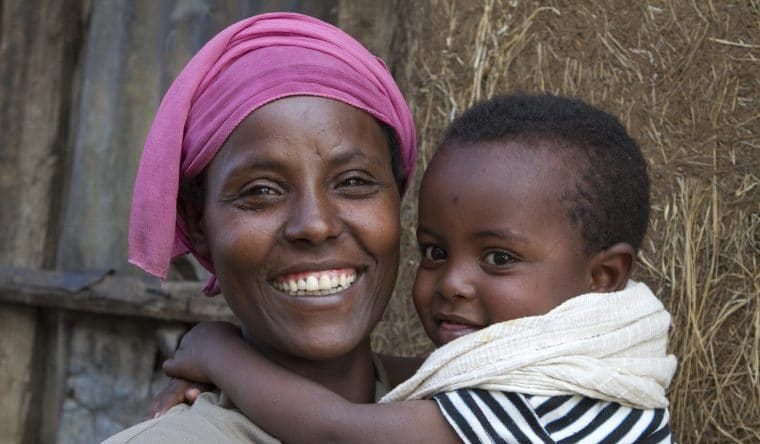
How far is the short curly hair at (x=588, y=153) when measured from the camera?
236 centimetres

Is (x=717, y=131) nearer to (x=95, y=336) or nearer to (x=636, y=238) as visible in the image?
(x=636, y=238)

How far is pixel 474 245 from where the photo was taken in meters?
2.37

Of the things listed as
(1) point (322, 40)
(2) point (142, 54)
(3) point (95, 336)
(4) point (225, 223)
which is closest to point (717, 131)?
(1) point (322, 40)

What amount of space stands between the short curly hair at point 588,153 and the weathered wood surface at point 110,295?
1.91 metres

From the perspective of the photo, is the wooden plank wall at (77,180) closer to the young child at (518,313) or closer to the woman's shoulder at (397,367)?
the woman's shoulder at (397,367)

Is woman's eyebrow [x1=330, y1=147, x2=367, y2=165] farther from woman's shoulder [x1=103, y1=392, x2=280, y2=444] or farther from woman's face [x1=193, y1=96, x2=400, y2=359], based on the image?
woman's shoulder [x1=103, y1=392, x2=280, y2=444]

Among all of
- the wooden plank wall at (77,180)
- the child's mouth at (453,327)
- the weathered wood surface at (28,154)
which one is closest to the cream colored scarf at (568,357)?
the child's mouth at (453,327)

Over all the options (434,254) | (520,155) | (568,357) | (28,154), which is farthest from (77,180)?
(568,357)

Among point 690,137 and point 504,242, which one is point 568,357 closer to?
point 504,242

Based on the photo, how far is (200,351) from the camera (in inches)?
97.2

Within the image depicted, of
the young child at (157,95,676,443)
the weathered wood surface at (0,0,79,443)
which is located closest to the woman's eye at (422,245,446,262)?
the young child at (157,95,676,443)

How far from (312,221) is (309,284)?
14 cm

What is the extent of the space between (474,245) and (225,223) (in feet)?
1.86

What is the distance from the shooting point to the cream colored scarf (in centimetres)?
210
